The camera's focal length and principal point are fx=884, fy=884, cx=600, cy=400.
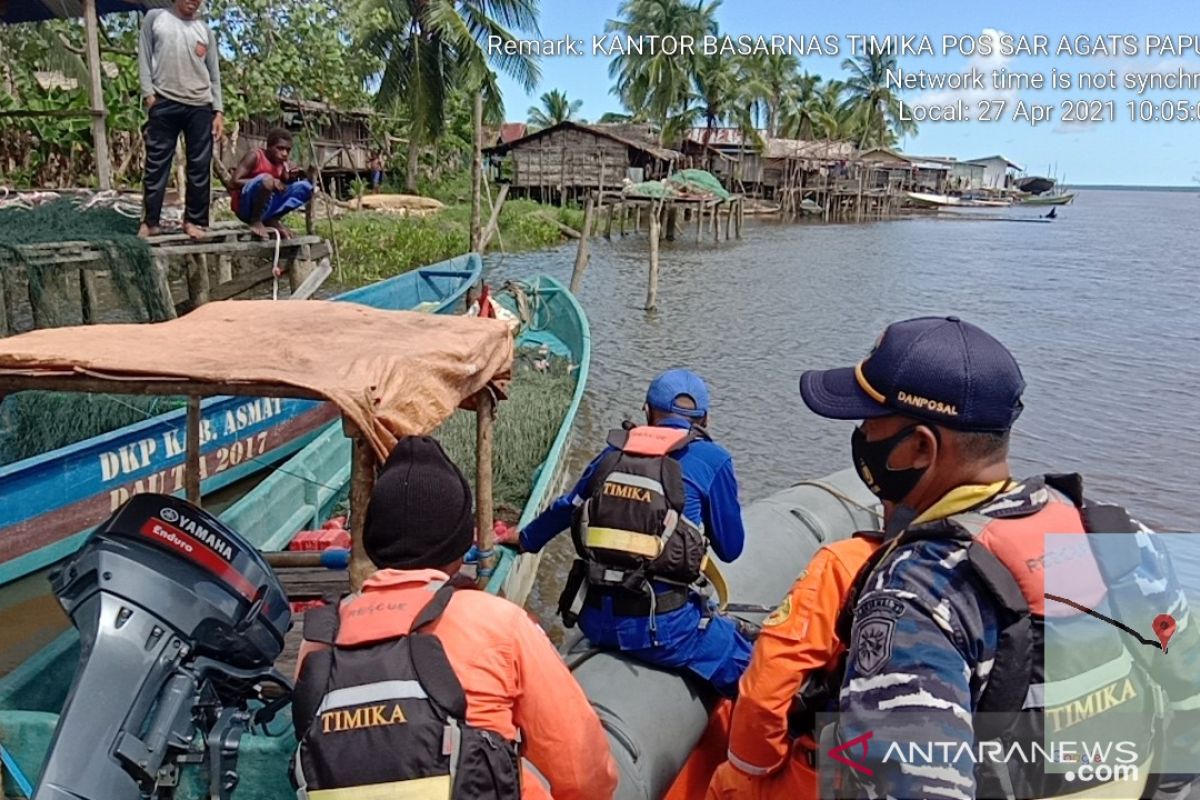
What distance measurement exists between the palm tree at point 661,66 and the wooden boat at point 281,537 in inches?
1474

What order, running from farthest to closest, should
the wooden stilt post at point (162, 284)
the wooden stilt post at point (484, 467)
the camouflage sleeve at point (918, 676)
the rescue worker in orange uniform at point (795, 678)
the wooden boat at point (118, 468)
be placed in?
1. the wooden stilt post at point (162, 284)
2. the wooden boat at point (118, 468)
3. the wooden stilt post at point (484, 467)
4. the rescue worker in orange uniform at point (795, 678)
5. the camouflage sleeve at point (918, 676)

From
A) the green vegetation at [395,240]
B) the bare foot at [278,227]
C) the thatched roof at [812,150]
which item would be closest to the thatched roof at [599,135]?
the green vegetation at [395,240]

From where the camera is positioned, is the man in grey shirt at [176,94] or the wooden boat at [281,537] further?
the man in grey shirt at [176,94]

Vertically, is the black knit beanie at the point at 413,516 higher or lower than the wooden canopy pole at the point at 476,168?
lower

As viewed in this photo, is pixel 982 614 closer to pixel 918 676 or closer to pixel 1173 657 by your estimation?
pixel 918 676

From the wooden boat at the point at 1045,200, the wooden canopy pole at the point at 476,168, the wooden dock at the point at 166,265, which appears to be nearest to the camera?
the wooden dock at the point at 166,265

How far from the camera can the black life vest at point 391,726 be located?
194 centimetres

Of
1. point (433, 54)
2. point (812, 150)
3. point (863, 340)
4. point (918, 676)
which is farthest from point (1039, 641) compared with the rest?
point (812, 150)

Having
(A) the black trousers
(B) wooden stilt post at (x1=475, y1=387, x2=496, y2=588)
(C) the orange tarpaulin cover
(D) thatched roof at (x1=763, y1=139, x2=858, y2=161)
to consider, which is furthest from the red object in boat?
(D) thatched roof at (x1=763, y1=139, x2=858, y2=161)

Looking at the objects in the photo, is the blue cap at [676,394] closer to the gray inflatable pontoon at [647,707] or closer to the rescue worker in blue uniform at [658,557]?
the rescue worker in blue uniform at [658,557]

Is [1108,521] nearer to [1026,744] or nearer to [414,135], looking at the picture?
[1026,744]

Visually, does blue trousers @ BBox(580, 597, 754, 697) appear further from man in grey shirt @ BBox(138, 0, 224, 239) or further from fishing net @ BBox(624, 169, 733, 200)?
fishing net @ BBox(624, 169, 733, 200)

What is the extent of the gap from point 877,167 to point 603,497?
6000 centimetres

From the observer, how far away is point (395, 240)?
75.2 feet
